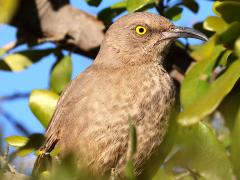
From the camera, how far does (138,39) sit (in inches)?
203

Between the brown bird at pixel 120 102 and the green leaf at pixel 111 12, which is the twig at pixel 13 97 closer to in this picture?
the brown bird at pixel 120 102

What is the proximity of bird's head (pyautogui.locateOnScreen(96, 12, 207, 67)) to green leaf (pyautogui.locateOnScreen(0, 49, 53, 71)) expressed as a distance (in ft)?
1.56

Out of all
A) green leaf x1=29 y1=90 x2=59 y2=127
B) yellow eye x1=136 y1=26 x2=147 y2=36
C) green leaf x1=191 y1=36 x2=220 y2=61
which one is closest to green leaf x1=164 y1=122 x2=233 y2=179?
green leaf x1=191 y1=36 x2=220 y2=61

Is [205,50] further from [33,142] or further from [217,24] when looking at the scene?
[33,142]

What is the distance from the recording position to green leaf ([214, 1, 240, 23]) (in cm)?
249

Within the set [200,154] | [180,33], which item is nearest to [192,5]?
[180,33]

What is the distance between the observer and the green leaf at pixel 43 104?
13.3ft

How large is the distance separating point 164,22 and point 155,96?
798mm

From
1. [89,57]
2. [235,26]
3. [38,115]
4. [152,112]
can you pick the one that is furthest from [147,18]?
[235,26]

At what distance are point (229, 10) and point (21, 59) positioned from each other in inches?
101

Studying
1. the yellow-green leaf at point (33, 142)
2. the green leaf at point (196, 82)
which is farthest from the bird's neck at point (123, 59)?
the yellow-green leaf at point (33, 142)

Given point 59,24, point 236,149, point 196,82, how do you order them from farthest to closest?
1. point 59,24
2. point 196,82
3. point 236,149

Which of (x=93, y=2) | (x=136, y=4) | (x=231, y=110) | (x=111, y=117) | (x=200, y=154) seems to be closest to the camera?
(x=200, y=154)

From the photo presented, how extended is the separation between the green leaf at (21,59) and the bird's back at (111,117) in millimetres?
414
